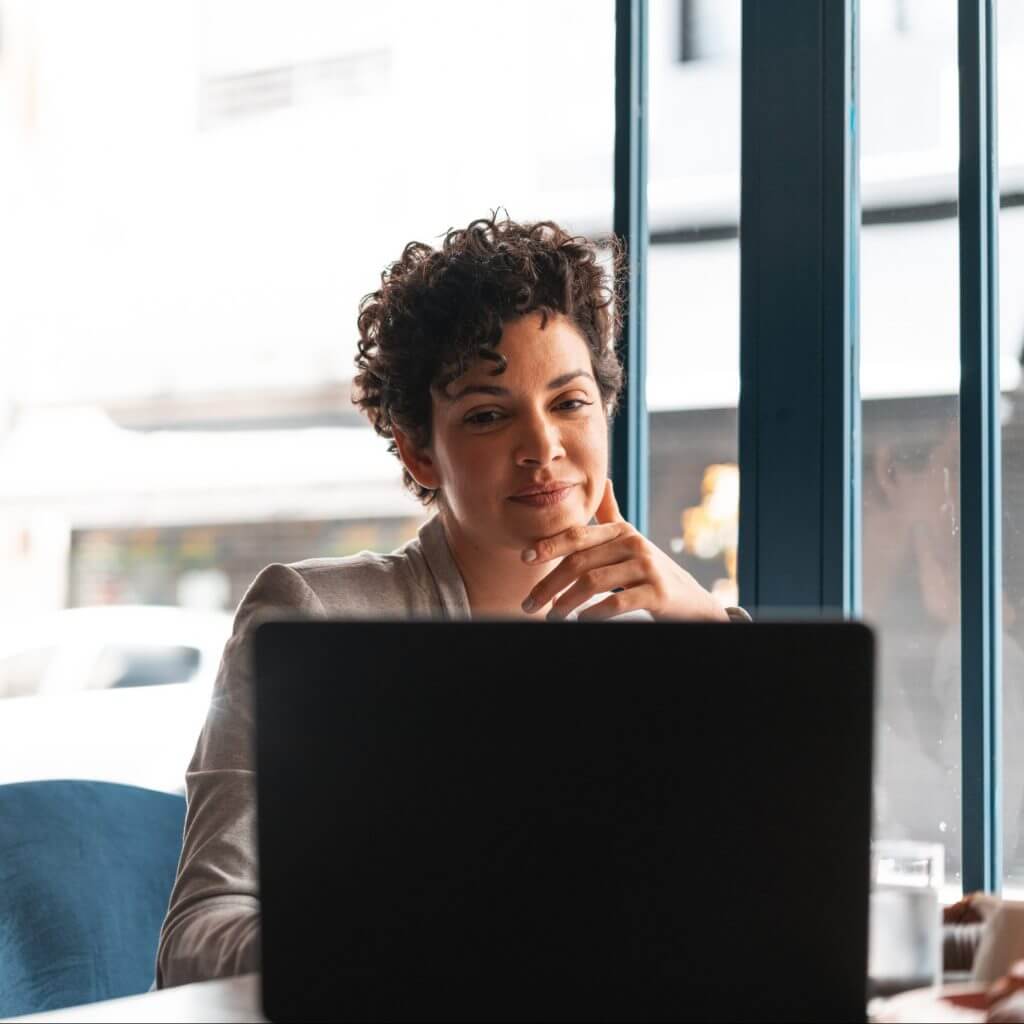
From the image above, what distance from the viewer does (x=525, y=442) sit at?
63.9 inches

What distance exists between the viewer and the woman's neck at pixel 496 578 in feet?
5.59

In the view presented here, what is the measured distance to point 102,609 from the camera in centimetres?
322

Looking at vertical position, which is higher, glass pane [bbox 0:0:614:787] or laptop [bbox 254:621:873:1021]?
glass pane [bbox 0:0:614:787]

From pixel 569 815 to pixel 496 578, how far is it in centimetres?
106

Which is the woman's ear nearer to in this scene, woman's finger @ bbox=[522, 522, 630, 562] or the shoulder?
the shoulder

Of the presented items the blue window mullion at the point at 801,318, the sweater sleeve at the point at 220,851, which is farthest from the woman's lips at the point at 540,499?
the blue window mullion at the point at 801,318

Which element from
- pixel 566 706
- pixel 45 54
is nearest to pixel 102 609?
pixel 45 54

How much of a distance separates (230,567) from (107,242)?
2.71 ft

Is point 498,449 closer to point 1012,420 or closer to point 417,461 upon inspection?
point 417,461

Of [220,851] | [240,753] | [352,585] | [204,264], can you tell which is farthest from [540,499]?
[204,264]

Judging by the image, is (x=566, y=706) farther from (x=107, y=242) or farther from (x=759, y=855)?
(x=107, y=242)

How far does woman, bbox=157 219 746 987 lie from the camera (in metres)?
1.54

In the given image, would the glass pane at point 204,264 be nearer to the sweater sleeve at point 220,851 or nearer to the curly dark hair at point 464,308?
the curly dark hair at point 464,308

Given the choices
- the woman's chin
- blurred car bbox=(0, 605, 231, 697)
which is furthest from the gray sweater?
blurred car bbox=(0, 605, 231, 697)
